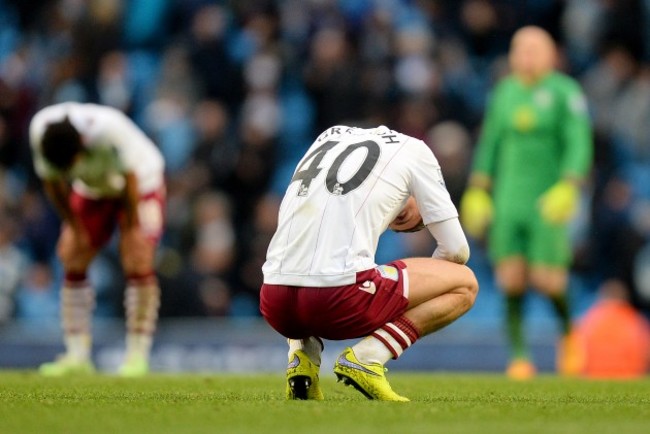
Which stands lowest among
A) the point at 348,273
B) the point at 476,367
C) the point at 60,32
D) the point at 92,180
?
the point at 476,367

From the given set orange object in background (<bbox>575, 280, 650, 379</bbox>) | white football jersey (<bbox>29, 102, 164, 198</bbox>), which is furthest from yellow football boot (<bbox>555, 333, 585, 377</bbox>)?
white football jersey (<bbox>29, 102, 164, 198</bbox>)

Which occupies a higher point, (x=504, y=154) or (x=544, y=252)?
(x=504, y=154)

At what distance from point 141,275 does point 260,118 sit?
6.13 metres

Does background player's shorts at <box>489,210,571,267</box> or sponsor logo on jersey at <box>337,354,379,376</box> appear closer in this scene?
sponsor logo on jersey at <box>337,354,379,376</box>

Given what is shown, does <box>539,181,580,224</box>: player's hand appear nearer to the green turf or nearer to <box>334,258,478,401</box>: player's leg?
the green turf

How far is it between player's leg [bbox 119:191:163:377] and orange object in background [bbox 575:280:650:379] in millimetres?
4369

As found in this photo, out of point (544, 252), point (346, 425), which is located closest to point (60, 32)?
point (544, 252)

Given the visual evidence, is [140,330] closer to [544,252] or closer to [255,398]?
[544,252]

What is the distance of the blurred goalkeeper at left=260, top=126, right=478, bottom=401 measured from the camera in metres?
6.25

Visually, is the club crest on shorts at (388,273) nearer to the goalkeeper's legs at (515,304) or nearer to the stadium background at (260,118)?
the goalkeeper's legs at (515,304)

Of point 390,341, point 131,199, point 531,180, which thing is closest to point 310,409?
point 390,341

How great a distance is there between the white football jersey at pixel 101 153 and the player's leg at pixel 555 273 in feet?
10.8

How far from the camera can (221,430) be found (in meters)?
4.99

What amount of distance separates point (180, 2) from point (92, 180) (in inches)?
349
